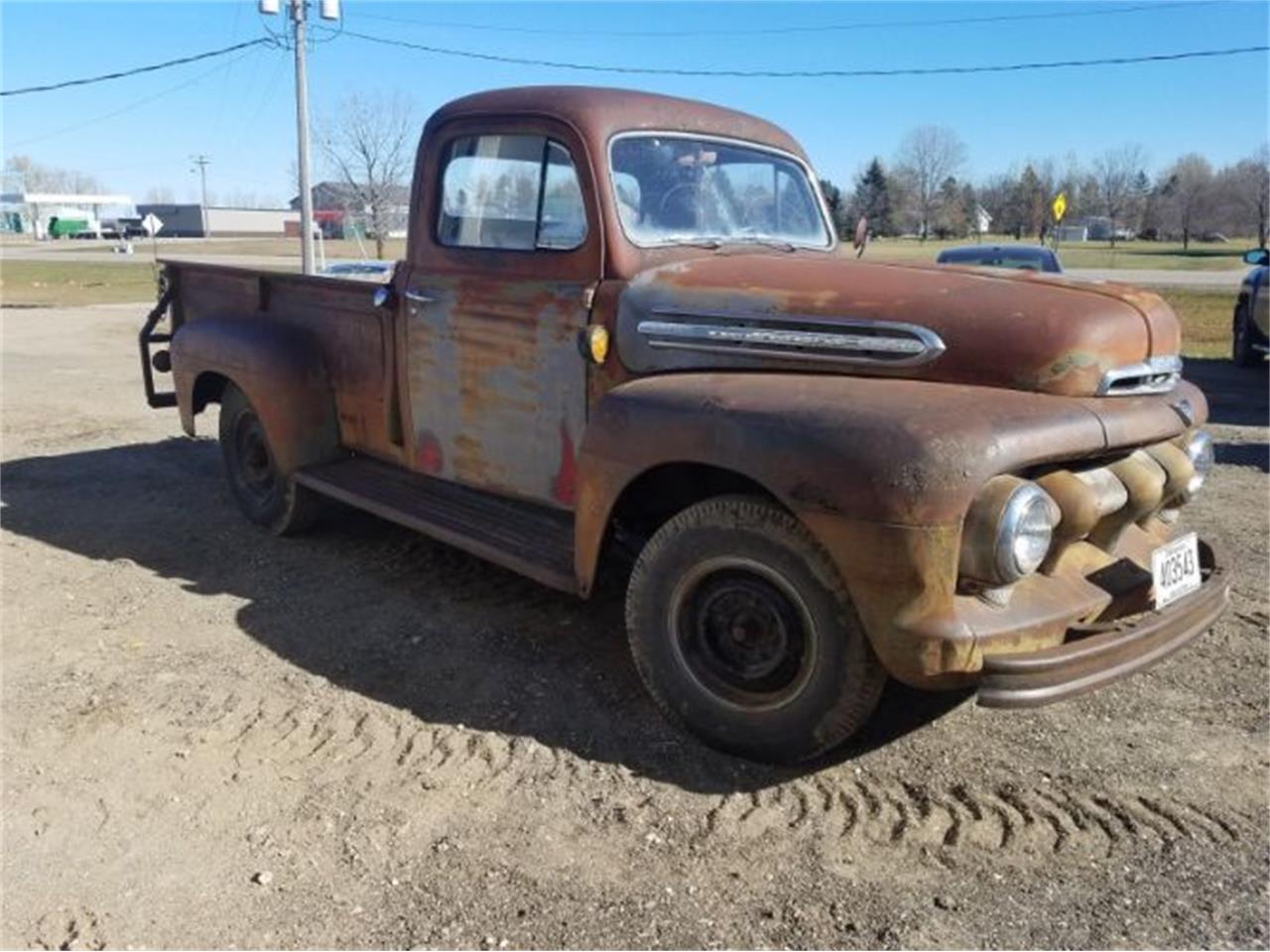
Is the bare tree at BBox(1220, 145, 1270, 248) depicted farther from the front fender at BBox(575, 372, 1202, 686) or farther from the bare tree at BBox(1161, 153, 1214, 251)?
the front fender at BBox(575, 372, 1202, 686)

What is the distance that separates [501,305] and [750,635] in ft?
5.73

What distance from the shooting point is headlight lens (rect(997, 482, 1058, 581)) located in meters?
2.77

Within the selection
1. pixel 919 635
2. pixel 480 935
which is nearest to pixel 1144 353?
pixel 919 635

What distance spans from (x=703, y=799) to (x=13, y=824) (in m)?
1.98

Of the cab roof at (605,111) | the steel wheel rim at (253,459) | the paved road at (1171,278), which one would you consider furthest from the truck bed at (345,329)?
the paved road at (1171,278)

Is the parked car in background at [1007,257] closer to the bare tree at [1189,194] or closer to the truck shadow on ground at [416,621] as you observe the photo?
the truck shadow on ground at [416,621]

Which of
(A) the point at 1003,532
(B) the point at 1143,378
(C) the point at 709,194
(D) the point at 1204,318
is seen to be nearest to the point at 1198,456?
(B) the point at 1143,378

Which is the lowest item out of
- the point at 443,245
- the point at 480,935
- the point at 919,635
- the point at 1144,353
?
the point at 480,935

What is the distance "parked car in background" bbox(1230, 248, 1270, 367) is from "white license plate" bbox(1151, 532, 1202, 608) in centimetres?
1060

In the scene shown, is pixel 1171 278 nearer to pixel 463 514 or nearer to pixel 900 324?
pixel 463 514

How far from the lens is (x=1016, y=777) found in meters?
3.23

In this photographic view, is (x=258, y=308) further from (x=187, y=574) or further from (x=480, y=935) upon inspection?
(x=480, y=935)

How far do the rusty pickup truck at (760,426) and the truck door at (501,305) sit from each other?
0.01 meters

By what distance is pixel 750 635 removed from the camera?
3.28m
